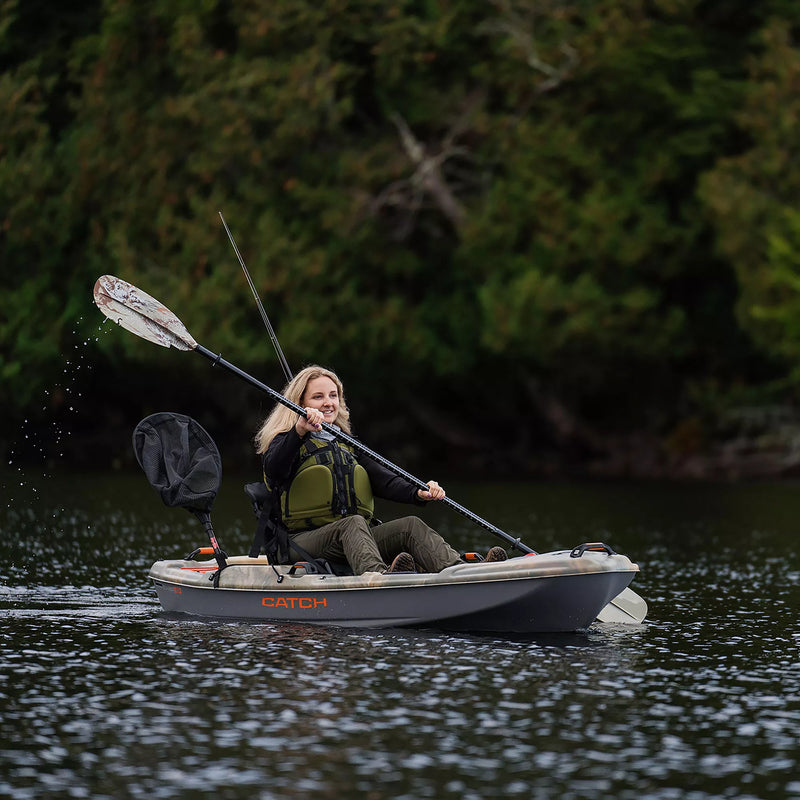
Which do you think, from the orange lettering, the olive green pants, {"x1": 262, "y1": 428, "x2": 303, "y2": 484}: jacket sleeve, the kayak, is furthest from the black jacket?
the orange lettering

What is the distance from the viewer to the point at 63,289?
3762 cm

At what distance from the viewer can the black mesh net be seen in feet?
39.7

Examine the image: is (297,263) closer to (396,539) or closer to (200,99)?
(200,99)

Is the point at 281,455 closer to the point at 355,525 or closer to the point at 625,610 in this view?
the point at 355,525

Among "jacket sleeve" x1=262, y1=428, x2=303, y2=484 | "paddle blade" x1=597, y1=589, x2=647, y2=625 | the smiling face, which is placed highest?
the smiling face

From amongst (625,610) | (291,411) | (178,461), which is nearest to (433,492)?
(291,411)

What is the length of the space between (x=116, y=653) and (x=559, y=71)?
26675 millimetres

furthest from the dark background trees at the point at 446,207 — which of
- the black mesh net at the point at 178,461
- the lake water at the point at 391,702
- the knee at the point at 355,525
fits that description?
the knee at the point at 355,525

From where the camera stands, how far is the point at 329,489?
37.6ft

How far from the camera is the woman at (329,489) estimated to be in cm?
1120

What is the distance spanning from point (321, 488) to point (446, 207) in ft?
81.7

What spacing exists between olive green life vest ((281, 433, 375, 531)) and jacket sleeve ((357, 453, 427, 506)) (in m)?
0.17

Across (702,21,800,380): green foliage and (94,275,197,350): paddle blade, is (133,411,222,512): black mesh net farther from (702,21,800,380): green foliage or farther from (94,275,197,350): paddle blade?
(702,21,800,380): green foliage

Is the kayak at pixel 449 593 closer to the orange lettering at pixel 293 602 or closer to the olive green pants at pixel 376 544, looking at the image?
the orange lettering at pixel 293 602
